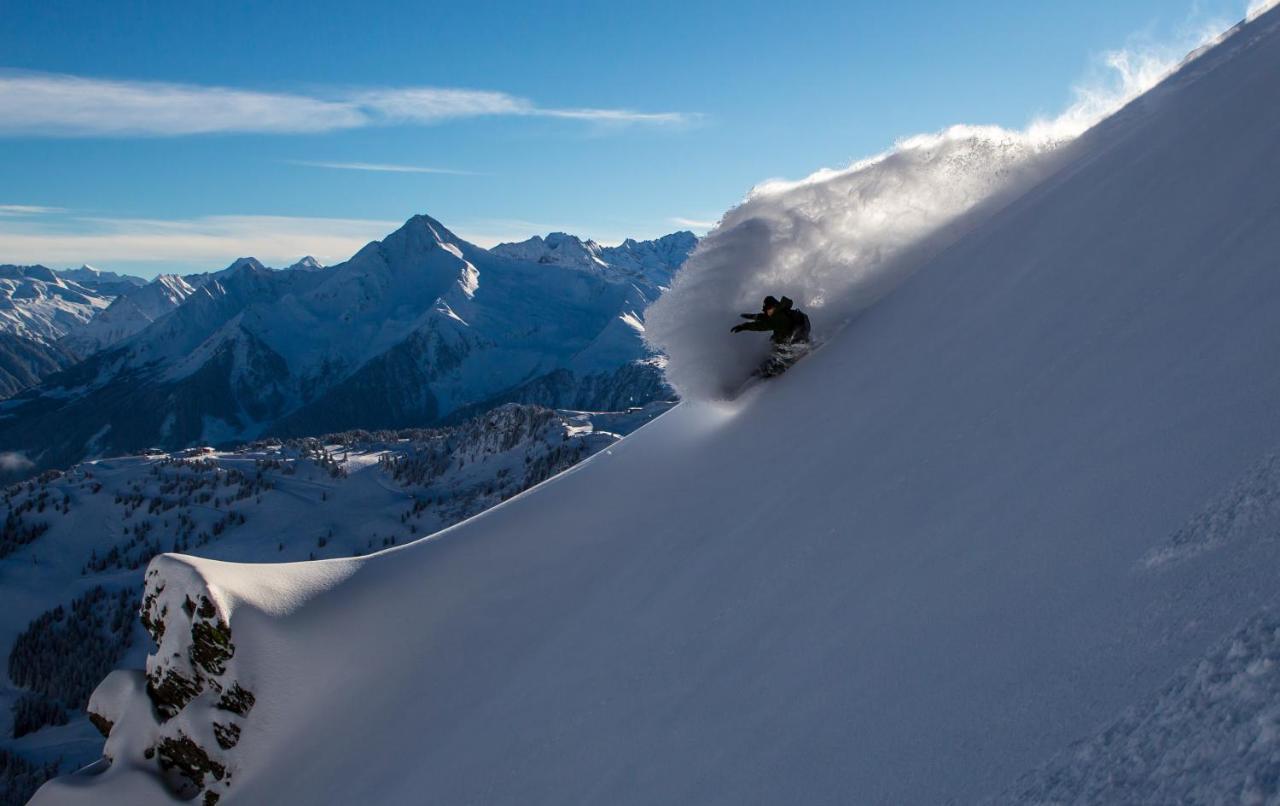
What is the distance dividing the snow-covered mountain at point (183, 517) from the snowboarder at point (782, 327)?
78.7m

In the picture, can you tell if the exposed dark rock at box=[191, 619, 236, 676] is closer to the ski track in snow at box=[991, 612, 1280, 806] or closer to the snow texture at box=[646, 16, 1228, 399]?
the snow texture at box=[646, 16, 1228, 399]

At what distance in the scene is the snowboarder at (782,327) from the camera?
10.9 metres

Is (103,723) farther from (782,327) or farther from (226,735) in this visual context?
(782,327)

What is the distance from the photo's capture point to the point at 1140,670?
301 cm

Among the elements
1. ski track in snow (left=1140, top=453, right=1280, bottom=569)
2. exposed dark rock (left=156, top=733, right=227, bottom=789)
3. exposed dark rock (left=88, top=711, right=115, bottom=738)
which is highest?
exposed dark rock (left=88, top=711, right=115, bottom=738)

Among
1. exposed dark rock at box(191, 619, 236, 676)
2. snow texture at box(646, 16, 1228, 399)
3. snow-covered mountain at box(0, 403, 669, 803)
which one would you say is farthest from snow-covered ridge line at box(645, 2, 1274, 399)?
snow-covered mountain at box(0, 403, 669, 803)

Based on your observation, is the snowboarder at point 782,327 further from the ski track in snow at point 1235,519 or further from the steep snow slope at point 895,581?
the ski track in snow at point 1235,519

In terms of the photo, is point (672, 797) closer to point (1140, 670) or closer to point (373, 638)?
point (1140, 670)

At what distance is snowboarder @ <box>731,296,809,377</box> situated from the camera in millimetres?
10875

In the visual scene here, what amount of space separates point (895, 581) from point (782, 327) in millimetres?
6387

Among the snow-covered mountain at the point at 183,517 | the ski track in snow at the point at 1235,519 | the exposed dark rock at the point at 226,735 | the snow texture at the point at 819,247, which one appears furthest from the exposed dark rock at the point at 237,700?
the snow-covered mountain at the point at 183,517

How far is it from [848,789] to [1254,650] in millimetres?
1806

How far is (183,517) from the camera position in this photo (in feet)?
448

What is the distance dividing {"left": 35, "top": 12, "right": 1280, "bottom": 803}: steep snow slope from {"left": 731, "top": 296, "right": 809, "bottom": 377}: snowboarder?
0.59m
